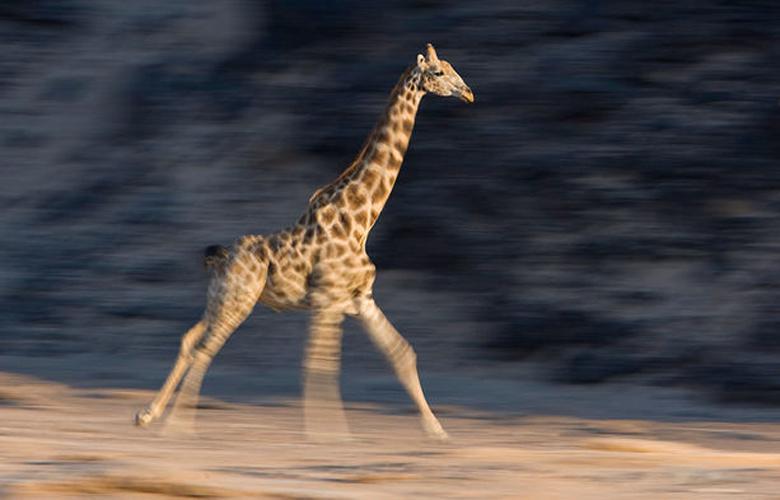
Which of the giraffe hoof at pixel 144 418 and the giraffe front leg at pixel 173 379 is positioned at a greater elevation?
the giraffe front leg at pixel 173 379

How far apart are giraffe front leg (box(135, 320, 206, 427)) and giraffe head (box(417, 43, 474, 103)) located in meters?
1.94

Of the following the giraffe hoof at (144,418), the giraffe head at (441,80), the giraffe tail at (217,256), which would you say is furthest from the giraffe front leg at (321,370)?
the giraffe head at (441,80)

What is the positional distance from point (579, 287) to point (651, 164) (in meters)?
1.41

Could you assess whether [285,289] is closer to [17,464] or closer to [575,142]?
[17,464]

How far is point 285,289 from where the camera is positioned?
891 cm

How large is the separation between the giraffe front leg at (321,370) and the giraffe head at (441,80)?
1.48 metres

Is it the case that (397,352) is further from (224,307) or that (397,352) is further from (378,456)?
(378,456)

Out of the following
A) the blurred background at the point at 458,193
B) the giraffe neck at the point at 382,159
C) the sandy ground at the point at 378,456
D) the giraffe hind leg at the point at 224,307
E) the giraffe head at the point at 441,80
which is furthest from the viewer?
the blurred background at the point at 458,193

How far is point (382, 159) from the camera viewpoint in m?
9.36

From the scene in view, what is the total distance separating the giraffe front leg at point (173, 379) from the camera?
881cm

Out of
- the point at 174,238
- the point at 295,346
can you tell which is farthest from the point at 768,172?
the point at 174,238

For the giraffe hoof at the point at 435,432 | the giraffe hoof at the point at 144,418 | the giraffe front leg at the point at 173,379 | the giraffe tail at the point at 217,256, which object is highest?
the giraffe tail at the point at 217,256

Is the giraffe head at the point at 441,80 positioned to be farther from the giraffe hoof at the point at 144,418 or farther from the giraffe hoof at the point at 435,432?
the giraffe hoof at the point at 144,418

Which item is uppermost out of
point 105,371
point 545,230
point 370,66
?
point 370,66
